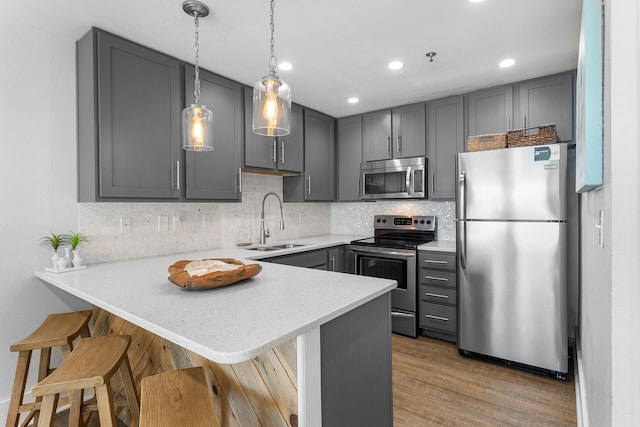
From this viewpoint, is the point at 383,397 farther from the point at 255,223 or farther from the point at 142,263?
the point at 255,223

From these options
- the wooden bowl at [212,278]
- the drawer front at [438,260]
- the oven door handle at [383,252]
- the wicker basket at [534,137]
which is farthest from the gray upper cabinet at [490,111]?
the wooden bowl at [212,278]

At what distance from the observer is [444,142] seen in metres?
3.35

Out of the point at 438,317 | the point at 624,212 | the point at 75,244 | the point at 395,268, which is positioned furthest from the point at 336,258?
the point at 624,212

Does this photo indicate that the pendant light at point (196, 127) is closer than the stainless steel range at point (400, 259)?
Yes

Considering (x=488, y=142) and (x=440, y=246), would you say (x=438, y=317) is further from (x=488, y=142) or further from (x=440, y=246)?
(x=488, y=142)

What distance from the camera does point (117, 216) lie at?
8.08 feet

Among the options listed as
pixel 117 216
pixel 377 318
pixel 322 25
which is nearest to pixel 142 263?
pixel 117 216

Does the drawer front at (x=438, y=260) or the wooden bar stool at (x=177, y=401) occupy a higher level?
the drawer front at (x=438, y=260)

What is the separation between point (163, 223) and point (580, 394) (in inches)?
124

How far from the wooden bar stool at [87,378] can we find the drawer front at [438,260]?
249 cm

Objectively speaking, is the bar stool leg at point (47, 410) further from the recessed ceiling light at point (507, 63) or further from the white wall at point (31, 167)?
the recessed ceiling light at point (507, 63)

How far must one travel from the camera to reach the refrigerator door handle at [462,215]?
9.16 ft

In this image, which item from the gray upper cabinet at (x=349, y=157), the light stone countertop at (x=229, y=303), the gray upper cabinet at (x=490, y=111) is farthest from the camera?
the gray upper cabinet at (x=349, y=157)

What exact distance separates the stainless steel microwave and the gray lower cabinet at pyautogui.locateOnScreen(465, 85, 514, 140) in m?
0.58
